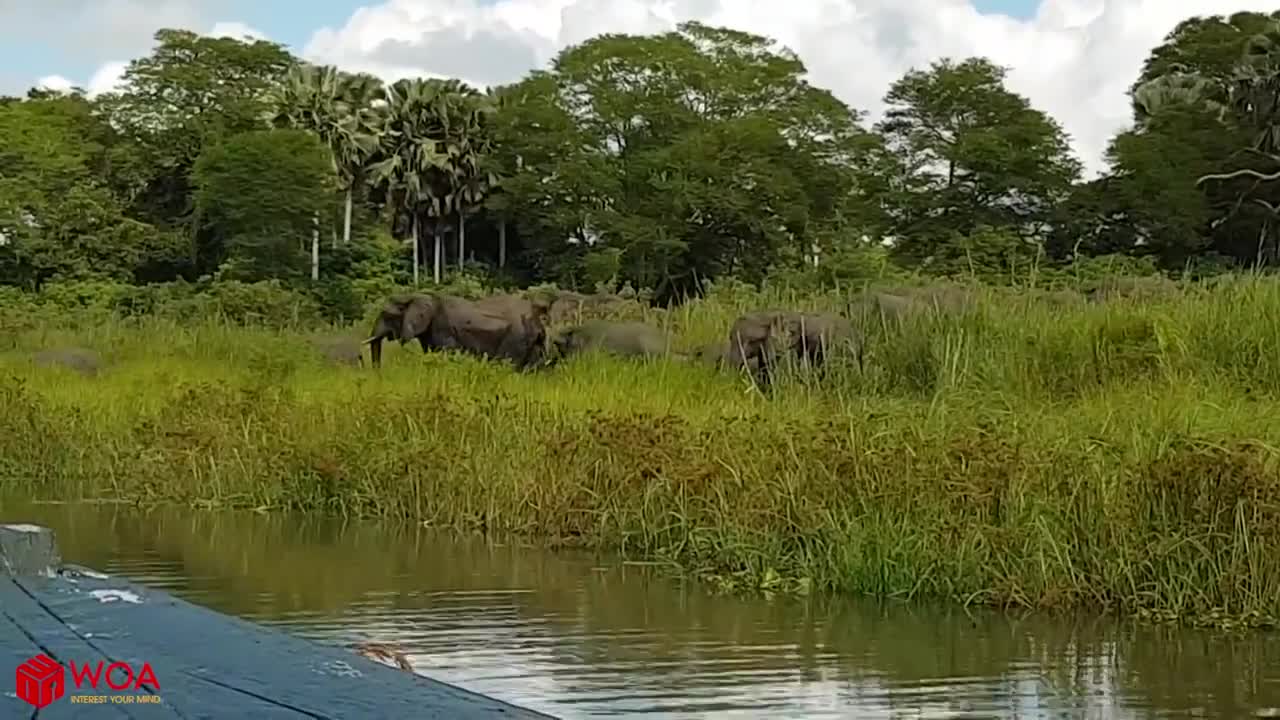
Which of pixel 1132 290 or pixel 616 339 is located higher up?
pixel 1132 290

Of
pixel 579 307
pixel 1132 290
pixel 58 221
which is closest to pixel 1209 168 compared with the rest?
pixel 579 307

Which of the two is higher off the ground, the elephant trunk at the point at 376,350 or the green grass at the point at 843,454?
the elephant trunk at the point at 376,350

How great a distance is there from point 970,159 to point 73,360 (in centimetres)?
2751

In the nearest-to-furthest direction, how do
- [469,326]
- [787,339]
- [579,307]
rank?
1. [787,339]
2. [469,326]
3. [579,307]

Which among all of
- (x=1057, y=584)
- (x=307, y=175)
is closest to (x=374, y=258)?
(x=307, y=175)

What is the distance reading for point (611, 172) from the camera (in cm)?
4834

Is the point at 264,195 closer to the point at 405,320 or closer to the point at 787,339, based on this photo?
Result: the point at 405,320

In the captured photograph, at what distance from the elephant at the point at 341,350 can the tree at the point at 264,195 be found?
23701mm

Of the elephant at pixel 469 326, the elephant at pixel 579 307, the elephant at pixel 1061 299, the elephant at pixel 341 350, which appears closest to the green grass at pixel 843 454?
the elephant at pixel 1061 299

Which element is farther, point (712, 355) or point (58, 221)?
point (58, 221)

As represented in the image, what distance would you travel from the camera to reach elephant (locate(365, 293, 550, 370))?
61.0ft

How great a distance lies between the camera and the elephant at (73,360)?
19.0 metres

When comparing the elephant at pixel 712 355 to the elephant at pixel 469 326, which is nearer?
the elephant at pixel 712 355

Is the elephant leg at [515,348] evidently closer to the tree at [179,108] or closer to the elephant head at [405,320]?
the elephant head at [405,320]
